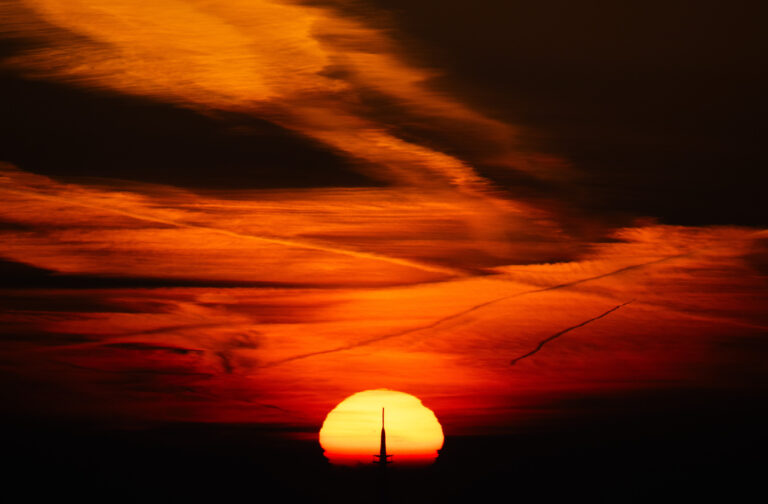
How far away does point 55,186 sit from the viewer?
19.8 ft

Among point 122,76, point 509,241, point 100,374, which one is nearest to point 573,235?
point 509,241

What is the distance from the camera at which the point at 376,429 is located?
582cm

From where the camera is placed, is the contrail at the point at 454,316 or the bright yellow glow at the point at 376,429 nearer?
the bright yellow glow at the point at 376,429

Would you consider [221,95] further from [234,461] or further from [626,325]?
[234,461]

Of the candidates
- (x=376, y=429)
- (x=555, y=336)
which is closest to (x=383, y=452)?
(x=376, y=429)

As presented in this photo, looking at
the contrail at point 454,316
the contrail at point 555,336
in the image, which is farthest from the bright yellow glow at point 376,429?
the contrail at point 555,336

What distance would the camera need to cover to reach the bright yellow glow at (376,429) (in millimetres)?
5789

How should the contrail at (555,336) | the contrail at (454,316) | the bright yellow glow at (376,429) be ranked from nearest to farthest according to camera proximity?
1. the bright yellow glow at (376,429)
2. the contrail at (454,316)
3. the contrail at (555,336)

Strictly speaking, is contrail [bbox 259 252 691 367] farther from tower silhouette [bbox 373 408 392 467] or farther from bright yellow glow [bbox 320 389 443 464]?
tower silhouette [bbox 373 408 392 467]

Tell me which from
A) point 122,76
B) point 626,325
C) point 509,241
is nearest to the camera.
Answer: point 122,76

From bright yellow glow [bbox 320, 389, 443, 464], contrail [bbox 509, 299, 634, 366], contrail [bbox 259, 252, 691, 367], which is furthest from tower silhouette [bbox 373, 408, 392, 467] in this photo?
contrail [bbox 509, 299, 634, 366]

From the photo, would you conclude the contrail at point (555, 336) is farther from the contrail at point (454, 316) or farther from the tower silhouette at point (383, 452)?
the tower silhouette at point (383, 452)

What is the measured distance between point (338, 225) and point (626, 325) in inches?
77.7

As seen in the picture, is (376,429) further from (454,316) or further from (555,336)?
(555,336)
